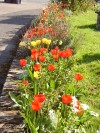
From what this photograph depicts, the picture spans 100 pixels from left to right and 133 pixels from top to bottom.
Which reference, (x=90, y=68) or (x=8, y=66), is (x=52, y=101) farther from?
(x=8, y=66)

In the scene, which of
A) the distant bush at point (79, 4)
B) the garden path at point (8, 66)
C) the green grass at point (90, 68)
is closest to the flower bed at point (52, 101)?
the garden path at point (8, 66)

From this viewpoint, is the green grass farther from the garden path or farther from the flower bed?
the garden path

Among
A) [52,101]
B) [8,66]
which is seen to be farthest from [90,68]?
[52,101]

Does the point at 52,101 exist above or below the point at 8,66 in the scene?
above

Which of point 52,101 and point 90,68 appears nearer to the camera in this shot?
point 52,101

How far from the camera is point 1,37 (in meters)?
12.6

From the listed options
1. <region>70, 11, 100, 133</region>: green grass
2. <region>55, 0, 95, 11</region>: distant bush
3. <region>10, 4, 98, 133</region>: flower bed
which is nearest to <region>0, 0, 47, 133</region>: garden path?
<region>10, 4, 98, 133</region>: flower bed

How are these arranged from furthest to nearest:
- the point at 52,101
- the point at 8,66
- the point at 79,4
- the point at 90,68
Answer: the point at 79,4 < the point at 8,66 < the point at 90,68 < the point at 52,101

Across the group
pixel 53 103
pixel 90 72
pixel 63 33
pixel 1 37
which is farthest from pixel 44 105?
pixel 1 37

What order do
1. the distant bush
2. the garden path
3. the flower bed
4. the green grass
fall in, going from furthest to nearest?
the distant bush
the green grass
the garden path
the flower bed

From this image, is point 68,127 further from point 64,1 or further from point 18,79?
point 64,1

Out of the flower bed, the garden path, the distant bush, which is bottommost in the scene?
the distant bush

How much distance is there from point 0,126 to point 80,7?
1724cm

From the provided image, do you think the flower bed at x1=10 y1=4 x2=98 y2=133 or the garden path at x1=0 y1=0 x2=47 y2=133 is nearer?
the flower bed at x1=10 y1=4 x2=98 y2=133
